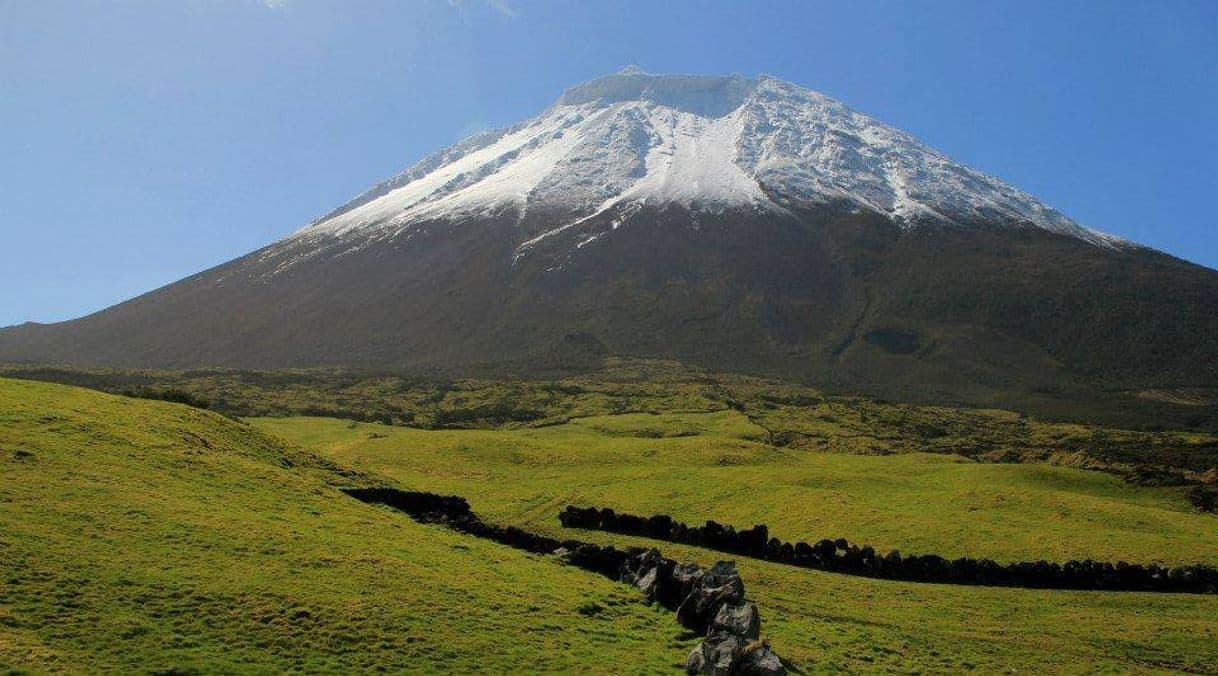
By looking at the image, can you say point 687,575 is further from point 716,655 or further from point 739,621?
point 716,655

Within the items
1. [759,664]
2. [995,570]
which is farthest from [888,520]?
[759,664]

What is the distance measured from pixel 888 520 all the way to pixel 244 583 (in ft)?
90.9

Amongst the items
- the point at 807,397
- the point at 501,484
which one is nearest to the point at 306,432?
the point at 501,484

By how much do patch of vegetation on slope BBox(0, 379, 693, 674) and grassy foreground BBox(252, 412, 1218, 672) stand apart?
5615 millimetres

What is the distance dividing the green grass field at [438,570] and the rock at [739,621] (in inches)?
54.7

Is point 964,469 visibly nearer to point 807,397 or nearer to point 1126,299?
point 807,397

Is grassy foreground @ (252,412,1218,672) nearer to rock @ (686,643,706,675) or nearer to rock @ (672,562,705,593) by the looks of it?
rock @ (672,562,705,593)

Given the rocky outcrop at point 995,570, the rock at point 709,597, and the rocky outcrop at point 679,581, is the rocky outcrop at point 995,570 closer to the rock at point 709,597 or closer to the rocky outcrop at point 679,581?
the rocky outcrop at point 679,581

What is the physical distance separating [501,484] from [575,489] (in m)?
4.97

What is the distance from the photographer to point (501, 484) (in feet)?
166

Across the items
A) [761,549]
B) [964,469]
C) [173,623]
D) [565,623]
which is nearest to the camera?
[173,623]

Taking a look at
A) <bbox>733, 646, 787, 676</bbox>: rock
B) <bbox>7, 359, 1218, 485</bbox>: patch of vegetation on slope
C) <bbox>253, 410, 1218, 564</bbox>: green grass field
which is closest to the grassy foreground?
<bbox>253, 410, 1218, 564</bbox>: green grass field

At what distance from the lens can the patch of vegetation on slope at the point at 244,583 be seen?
640 inches

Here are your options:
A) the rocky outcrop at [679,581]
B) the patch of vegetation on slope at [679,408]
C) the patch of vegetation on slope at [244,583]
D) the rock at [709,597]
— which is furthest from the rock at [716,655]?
the patch of vegetation on slope at [679,408]
